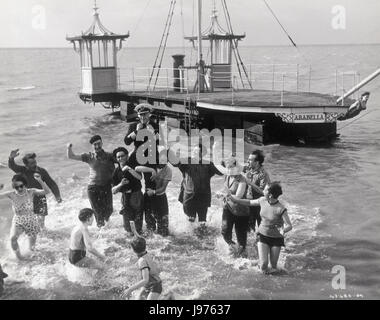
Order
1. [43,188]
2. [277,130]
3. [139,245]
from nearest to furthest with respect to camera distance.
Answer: [139,245], [43,188], [277,130]

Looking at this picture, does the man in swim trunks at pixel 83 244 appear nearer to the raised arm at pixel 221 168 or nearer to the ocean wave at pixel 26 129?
the raised arm at pixel 221 168

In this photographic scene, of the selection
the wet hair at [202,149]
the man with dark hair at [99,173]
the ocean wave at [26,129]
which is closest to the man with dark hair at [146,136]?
the man with dark hair at [99,173]

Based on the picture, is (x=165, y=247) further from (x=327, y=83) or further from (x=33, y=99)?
(x=327, y=83)

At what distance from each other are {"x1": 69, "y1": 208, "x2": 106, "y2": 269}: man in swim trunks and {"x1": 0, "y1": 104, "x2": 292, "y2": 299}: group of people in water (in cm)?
1

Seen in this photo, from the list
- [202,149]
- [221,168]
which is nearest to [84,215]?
[221,168]

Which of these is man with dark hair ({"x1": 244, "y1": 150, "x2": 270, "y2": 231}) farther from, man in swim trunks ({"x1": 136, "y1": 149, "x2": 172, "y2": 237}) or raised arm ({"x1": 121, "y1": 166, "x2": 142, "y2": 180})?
raised arm ({"x1": 121, "y1": 166, "x2": 142, "y2": 180})

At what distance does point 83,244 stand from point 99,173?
1846mm

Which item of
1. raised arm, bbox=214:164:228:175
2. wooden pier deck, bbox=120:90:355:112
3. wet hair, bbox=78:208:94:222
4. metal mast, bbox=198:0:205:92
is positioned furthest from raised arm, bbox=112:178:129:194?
metal mast, bbox=198:0:205:92

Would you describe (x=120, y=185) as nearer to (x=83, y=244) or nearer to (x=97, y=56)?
(x=83, y=244)

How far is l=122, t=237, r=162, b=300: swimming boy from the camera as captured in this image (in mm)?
5496

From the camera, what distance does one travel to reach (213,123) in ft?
62.3

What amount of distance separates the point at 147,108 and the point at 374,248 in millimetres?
4426

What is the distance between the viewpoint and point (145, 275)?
18.1 feet

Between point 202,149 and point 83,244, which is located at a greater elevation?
point 202,149
